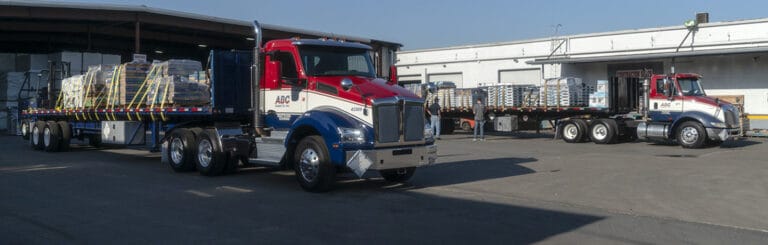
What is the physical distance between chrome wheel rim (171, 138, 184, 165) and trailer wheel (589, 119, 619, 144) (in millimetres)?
15094

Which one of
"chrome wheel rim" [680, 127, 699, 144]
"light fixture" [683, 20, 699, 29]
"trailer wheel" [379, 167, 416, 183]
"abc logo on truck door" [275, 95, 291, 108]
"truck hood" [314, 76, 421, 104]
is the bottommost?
"trailer wheel" [379, 167, 416, 183]

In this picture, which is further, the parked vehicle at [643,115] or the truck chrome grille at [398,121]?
the parked vehicle at [643,115]

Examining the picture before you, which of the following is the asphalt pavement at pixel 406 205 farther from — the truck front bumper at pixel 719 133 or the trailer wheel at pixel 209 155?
the truck front bumper at pixel 719 133

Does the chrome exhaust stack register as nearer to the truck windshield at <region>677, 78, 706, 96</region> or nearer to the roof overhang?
the truck windshield at <region>677, 78, 706, 96</region>

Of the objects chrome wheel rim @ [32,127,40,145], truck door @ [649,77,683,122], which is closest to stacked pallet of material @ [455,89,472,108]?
truck door @ [649,77,683,122]

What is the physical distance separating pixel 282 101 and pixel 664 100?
48.0ft

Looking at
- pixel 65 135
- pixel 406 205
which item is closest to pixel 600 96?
pixel 406 205

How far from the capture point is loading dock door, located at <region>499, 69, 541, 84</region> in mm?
36062

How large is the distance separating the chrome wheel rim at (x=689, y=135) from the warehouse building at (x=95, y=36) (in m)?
10.3

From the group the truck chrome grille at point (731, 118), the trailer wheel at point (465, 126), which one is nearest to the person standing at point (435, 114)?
the trailer wheel at point (465, 126)

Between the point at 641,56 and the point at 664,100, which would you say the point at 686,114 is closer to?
the point at 664,100

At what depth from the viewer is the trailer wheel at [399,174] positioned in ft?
39.5

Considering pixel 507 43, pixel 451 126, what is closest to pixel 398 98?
pixel 451 126

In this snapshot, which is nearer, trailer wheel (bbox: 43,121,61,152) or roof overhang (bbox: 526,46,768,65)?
trailer wheel (bbox: 43,121,61,152)
